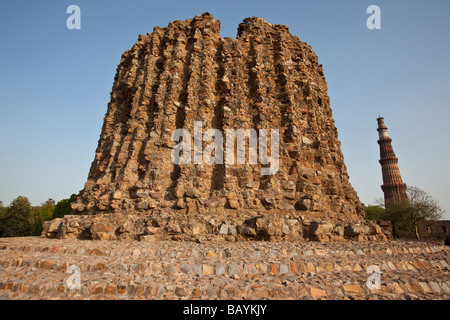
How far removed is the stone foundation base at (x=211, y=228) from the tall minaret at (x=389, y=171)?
143ft

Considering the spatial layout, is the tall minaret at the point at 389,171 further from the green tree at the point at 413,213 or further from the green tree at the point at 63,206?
the green tree at the point at 63,206

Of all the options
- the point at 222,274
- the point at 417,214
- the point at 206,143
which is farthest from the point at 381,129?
the point at 222,274

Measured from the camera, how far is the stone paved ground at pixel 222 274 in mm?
3328

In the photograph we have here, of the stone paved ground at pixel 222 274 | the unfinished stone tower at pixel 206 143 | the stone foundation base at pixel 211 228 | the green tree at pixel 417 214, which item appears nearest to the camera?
the stone paved ground at pixel 222 274

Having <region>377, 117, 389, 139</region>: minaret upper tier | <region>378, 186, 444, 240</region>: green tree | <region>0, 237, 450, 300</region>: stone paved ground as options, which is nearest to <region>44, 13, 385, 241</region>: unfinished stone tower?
<region>0, 237, 450, 300</region>: stone paved ground

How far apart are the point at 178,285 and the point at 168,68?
909cm

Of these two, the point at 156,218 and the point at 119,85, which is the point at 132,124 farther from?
the point at 156,218

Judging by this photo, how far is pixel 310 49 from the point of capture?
12336 mm

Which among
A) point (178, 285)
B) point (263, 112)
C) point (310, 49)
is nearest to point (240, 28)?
point (310, 49)

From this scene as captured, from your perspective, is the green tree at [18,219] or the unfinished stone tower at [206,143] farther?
the green tree at [18,219]

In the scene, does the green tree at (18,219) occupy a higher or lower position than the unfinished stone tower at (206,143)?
lower

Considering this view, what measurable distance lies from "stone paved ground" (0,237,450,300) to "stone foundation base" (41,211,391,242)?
119cm

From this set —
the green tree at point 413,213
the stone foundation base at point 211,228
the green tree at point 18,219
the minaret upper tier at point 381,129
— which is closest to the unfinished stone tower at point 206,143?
the stone foundation base at point 211,228

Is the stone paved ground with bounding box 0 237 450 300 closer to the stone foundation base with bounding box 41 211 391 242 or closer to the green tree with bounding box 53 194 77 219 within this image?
the stone foundation base with bounding box 41 211 391 242
